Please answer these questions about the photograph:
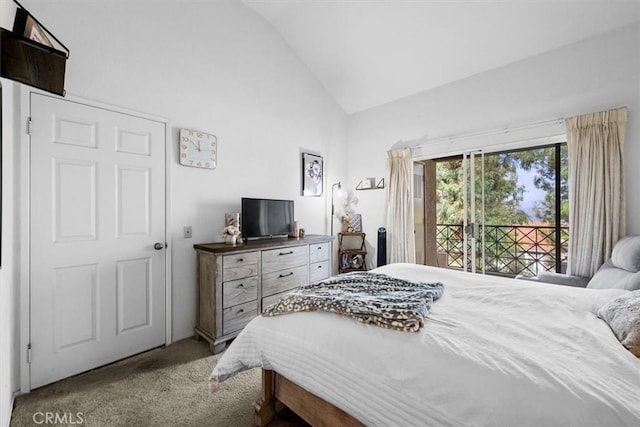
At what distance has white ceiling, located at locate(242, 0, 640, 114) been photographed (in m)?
2.58

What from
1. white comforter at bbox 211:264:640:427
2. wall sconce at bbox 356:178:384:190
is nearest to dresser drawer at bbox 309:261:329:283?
wall sconce at bbox 356:178:384:190

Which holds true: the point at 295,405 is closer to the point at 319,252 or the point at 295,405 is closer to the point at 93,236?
the point at 93,236

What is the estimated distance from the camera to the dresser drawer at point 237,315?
2447mm

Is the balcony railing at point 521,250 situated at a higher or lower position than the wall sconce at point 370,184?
lower

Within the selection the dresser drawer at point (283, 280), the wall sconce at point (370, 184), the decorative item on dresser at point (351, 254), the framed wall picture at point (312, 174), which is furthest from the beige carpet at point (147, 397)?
the wall sconce at point (370, 184)

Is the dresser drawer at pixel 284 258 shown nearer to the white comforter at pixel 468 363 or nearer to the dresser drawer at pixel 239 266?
the dresser drawer at pixel 239 266

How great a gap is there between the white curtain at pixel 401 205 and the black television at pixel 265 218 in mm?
1523

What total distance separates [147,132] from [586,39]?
427 cm

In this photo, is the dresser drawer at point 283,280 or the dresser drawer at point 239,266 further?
the dresser drawer at point 283,280

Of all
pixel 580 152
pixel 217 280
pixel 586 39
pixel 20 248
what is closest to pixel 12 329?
pixel 20 248

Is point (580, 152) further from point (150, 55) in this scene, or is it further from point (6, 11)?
point (6, 11)

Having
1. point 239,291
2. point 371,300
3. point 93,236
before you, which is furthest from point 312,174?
point 371,300

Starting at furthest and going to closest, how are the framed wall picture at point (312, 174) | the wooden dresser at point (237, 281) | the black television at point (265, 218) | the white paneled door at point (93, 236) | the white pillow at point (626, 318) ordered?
the framed wall picture at point (312, 174), the black television at point (265, 218), the wooden dresser at point (237, 281), the white paneled door at point (93, 236), the white pillow at point (626, 318)

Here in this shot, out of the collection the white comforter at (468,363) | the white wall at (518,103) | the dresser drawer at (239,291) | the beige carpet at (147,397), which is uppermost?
the white wall at (518,103)
